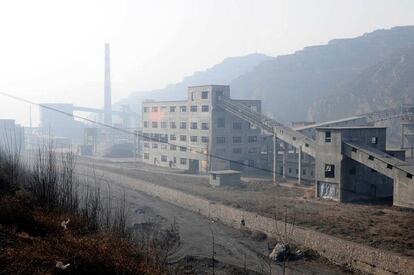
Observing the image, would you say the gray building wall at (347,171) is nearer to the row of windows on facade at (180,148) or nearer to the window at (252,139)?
the row of windows on facade at (180,148)

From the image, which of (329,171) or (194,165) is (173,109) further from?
(329,171)

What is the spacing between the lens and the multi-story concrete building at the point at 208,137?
45344mm

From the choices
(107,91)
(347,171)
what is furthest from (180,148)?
(107,91)

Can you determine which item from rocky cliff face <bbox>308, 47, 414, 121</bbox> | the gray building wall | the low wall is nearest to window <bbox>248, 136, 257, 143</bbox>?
the low wall

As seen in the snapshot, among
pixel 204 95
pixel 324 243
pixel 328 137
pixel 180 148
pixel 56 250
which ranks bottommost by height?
pixel 324 243

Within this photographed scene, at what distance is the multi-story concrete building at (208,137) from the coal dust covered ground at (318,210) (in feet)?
19.3

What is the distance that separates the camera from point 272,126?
4047 cm

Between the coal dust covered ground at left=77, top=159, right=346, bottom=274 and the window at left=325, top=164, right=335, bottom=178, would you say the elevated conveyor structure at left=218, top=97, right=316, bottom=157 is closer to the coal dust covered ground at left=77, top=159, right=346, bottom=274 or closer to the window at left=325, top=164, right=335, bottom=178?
the window at left=325, top=164, right=335, bottom=178

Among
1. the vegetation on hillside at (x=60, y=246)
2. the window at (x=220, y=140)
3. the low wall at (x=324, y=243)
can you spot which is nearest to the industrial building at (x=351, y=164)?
the low wall at (x=324, y=243)

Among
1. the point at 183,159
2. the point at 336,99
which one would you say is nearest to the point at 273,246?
the point at 183,159

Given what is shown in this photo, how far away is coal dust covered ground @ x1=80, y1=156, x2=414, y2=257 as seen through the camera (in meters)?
20.5

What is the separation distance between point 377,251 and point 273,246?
5945 mm

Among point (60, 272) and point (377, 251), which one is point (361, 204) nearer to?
point (377, 251)

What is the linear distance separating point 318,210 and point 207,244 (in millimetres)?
7310
